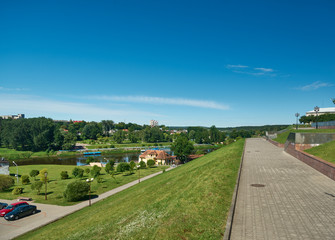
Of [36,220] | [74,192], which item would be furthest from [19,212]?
[74,192]

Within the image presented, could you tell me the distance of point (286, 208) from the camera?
8438 millimetres

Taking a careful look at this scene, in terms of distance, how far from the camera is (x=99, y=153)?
3595 inches

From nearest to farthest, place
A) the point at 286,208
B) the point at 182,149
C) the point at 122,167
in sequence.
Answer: the point at 286,208 → the point at 122,167 → the point at 182,149

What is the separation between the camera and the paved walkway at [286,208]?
6605 mm

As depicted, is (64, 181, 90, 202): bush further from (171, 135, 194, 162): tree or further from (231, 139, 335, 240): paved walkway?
(171, 135, 194, 162): tree

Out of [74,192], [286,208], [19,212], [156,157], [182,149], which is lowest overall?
[156,157]

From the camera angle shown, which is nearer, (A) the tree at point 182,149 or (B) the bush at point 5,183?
(B) the bush at point 5,183

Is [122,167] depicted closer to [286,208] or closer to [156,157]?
[156,157]

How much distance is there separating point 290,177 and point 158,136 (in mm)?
131339

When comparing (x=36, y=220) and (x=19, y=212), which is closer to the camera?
(x=36, y=220)

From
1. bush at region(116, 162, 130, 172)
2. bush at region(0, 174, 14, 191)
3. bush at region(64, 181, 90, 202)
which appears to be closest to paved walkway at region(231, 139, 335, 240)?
bush at region(64, 181, 90, 202)

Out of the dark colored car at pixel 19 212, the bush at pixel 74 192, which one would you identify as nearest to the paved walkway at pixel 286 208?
the bush at pixel 74 192

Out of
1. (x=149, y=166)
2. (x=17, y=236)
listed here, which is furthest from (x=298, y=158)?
(x=149, y=166)

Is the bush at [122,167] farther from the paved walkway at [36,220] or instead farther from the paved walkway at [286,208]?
the paved walkway at [286,208]
